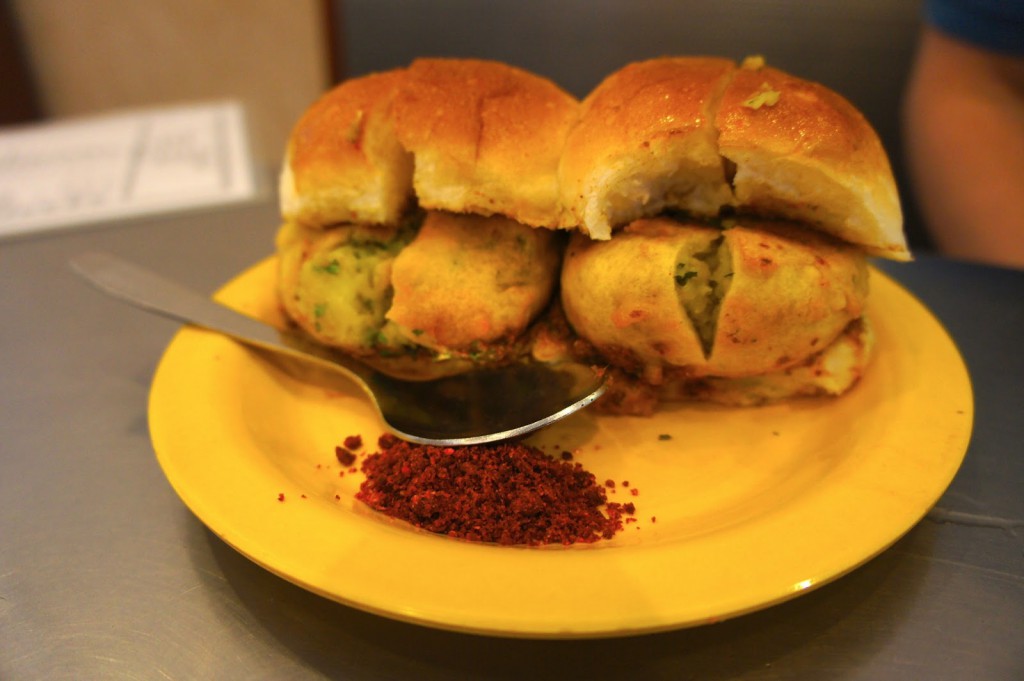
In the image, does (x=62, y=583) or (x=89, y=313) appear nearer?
(x=62, y=583)

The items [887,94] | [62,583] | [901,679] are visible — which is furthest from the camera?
[887,94]

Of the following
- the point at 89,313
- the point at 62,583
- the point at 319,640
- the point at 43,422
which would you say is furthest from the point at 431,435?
the point at 89,313

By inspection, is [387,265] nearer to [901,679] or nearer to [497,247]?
[497,247]

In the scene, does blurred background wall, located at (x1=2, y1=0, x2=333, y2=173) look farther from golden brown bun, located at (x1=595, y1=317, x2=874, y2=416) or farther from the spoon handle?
golden brown bun, located at (x1=595, y1=317, x2=874, y2=416)

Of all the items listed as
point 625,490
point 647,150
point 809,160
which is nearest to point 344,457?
point 625,490

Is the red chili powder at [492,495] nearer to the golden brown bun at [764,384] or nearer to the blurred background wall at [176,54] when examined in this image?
the golden brown bun at [764,384]

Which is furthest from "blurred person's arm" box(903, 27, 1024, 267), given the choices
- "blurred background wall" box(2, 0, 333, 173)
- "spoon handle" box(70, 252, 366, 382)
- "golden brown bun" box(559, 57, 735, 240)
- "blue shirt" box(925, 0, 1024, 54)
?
"blurred background wall" box(2, 0, 333, 173)

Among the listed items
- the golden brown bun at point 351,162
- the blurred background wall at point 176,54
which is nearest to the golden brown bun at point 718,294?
the golden brown bun at point 351,162
